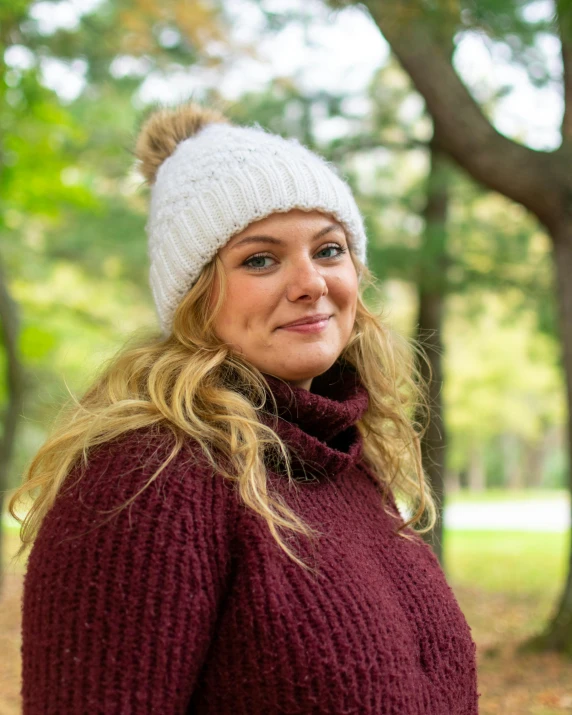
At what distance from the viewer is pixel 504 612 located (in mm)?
8633

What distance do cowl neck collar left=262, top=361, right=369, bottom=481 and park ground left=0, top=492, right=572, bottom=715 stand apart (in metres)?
0.80

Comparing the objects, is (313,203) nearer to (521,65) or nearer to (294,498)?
(294,498)

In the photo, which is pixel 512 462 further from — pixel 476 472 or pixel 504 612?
pixel 504 612

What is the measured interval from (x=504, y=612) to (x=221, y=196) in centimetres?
767

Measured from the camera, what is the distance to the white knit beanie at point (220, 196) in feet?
6.92

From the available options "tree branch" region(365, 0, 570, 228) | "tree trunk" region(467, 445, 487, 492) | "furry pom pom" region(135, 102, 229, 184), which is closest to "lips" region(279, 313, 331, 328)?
"furry pom pom" region(135, 102, 229, 184)


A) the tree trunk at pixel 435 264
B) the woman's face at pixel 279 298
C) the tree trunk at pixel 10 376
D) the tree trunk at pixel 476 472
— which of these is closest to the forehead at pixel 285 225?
the woman's face at pixel 279 298

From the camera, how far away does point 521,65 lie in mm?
6871

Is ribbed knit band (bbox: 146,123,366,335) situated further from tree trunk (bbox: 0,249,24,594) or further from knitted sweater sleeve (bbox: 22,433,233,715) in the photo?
tree trunk (bbox: 0,249,24,594)

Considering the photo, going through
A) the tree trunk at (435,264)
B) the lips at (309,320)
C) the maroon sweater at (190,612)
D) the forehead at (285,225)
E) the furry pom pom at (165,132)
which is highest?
the tree trunk at (435,264)

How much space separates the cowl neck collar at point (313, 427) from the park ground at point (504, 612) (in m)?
0.80

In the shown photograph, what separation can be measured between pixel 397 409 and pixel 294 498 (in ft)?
2.36

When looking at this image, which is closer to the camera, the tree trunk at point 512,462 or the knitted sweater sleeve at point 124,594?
the knitted sweater sleeve at point 124,594

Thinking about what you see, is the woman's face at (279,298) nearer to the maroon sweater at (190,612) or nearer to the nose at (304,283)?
the nose at (304,283)
